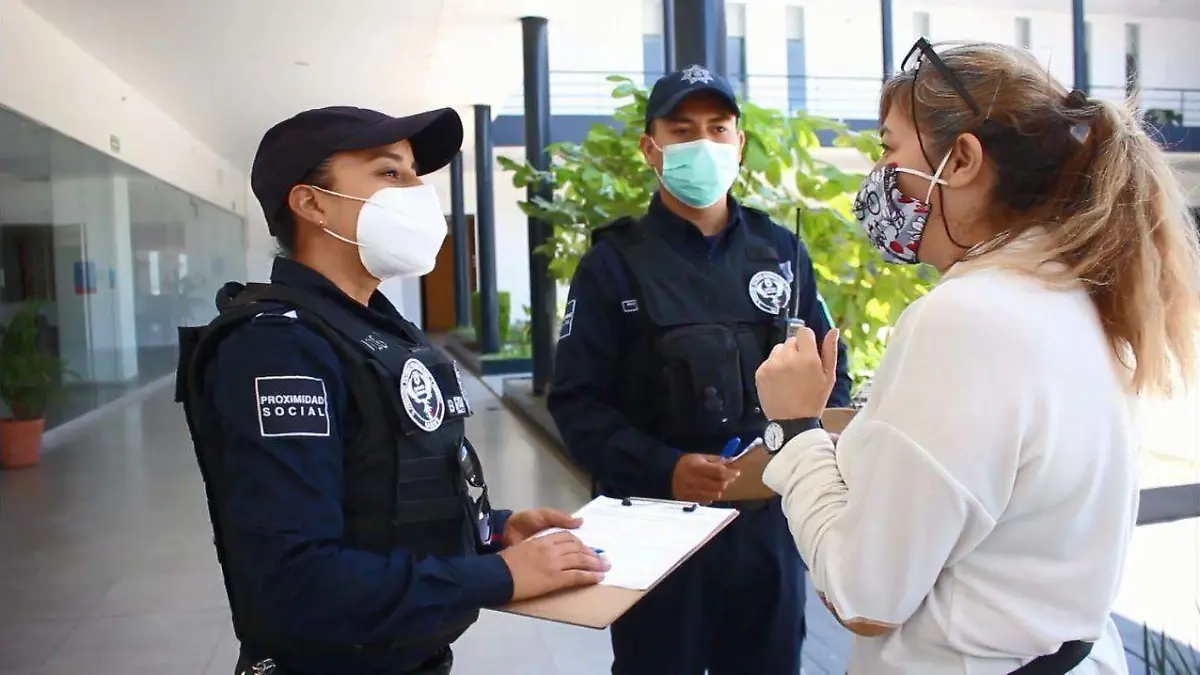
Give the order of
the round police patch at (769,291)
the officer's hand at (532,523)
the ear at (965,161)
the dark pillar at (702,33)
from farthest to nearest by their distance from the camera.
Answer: the dark pillar at (702,33) → the round police patch at (769,291) → the officer's hand at (532,523) → the ear at (965,161)

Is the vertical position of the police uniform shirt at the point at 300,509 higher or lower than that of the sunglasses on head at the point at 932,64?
lower

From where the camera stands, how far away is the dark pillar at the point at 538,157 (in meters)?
7.80

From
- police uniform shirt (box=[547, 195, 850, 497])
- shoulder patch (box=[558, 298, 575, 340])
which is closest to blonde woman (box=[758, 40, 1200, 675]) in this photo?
police uniform shirt (box=[547, 195, 850, 497])

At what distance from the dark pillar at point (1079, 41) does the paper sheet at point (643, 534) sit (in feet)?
8.31

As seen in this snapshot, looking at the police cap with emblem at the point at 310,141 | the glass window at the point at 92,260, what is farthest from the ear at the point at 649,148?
the glass window at the point at 92,260

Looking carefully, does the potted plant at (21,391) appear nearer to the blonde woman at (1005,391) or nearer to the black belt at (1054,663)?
the blonde woman at (1005,391)

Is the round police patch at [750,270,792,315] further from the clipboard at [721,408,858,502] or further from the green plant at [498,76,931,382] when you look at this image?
the green plant at [498,76,931,382]

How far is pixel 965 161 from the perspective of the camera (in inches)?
40.4

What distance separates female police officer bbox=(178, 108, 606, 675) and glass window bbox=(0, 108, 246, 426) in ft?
20.3

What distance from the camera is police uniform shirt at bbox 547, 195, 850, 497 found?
184cm

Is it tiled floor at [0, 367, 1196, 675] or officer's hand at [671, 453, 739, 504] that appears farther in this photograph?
tiled floor at [0, 367, 1196, 675]

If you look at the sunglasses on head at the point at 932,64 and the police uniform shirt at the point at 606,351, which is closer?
the sunglasses on head at the point at 932,64

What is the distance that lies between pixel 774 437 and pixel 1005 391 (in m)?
0.37

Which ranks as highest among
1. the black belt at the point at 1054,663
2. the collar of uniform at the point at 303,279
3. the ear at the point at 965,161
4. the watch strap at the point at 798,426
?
the ear at the point at 965,161
